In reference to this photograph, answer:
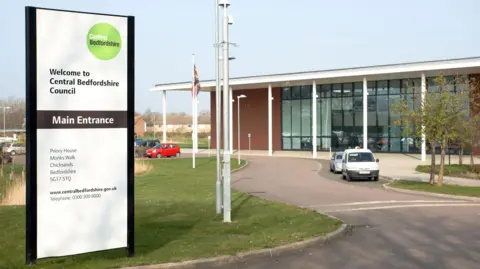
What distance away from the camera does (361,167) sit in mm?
28438

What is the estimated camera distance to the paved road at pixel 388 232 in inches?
349

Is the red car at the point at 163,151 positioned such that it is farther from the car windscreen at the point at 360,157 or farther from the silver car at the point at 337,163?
the car windscreen at the point at 360,157

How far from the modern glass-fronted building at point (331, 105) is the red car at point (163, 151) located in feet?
34.9

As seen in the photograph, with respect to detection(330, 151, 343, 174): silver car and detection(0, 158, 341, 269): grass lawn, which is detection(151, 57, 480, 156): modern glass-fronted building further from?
detection(0, 158, 341, 269): grass lawn

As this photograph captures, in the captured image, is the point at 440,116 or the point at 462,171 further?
the point at 462,171

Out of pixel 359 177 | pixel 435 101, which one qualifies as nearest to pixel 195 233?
pixel 435 101

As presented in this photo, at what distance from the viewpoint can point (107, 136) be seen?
857 cm

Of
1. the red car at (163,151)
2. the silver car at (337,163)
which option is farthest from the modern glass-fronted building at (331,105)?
the silver car at (337,163)

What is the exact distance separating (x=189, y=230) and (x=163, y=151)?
43.7 meters

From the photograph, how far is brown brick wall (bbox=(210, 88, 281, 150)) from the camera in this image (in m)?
66.3

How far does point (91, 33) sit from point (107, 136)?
160 centimetres

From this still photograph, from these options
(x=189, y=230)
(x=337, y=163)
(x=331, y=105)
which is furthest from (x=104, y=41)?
(x=331, y=105)

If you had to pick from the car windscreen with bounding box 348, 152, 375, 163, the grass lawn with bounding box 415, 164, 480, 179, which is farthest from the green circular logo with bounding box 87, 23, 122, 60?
the grass lawn with bounding box 415, 164, 480, 179

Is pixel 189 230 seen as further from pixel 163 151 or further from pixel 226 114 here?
pixel 163 151
